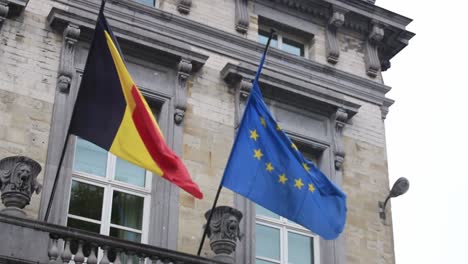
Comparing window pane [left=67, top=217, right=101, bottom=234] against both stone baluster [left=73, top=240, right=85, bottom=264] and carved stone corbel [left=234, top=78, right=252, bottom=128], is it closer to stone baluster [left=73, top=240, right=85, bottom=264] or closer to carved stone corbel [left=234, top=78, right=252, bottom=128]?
stone baluster [left=73, top=240, right=85, bottom=264]

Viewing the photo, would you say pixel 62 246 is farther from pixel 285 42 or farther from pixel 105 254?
pixel 285 42

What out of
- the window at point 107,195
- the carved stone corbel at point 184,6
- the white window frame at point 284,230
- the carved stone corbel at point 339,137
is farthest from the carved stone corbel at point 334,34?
the window at point 107,195

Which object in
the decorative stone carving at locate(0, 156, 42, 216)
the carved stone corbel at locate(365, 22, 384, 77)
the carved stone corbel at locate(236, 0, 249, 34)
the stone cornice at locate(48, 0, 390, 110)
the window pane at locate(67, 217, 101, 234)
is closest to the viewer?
the decorative stone carving at locate(0, 156, 42, 216)

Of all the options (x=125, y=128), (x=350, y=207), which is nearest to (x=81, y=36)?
(x=125, y=128)

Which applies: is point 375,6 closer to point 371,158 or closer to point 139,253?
point 371,158

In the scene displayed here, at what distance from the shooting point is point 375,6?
70.8 feet

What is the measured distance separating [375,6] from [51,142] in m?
8.19

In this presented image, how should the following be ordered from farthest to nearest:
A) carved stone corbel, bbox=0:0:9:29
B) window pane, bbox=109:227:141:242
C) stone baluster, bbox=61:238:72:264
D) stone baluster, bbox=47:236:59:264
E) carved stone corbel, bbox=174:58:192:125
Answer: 1. carved stone corbel, bbox=174:58:192:125
2. carved stone corbel, bbox=0:0:9:29
3. window pane, bbox=109:227:141:242
4. stone baluster, bbox=61:238:72:264
5. stone baluster, bbox=47:236:59:264

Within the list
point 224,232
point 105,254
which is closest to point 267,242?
point 224,232

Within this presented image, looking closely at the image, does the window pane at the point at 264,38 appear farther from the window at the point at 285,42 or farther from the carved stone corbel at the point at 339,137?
the carved stone corbel at the point at 339,137

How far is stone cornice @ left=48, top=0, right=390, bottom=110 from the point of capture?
1820cm

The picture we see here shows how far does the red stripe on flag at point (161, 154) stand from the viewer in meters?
14.9

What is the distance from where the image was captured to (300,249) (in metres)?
18.8

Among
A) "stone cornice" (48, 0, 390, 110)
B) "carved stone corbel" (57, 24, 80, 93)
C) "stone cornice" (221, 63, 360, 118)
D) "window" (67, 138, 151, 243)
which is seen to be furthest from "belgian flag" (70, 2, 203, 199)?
"stone cornice" (221, 63, 360, 118)
